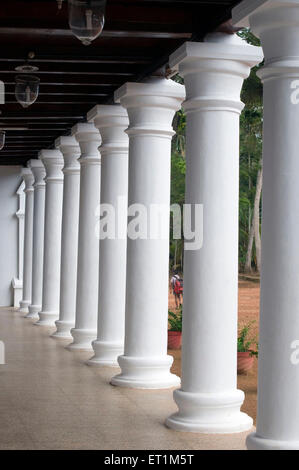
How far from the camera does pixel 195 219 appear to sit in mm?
17312

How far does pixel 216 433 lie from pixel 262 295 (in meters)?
4.03

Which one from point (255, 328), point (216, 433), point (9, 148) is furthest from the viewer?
point (255, 328)

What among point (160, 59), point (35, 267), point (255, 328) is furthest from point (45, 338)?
point (255, 328)

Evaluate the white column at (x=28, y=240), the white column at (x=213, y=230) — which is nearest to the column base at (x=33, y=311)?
the white column at (x=28, y=240)

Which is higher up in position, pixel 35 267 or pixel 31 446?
pixel 35 267

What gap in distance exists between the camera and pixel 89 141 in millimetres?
29734

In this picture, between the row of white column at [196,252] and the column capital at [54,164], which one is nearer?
the row of white column at [196,252]

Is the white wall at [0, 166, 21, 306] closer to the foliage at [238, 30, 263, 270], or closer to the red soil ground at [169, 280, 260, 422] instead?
the red soil ground at [169, 280, 260, 422]

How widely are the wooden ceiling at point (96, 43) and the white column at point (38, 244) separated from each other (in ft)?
49.3

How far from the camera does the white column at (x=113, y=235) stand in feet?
83.8

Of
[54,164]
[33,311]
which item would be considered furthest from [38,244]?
[54,164]

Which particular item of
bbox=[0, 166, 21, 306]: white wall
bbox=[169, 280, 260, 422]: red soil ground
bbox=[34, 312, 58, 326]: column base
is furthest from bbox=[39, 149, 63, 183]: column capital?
bbox=[0, 166, 21, 306]: white wall

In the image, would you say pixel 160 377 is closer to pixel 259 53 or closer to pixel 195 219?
pixel 195 219

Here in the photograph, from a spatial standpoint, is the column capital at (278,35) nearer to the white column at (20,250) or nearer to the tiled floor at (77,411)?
the tiled floor at (77,411)
